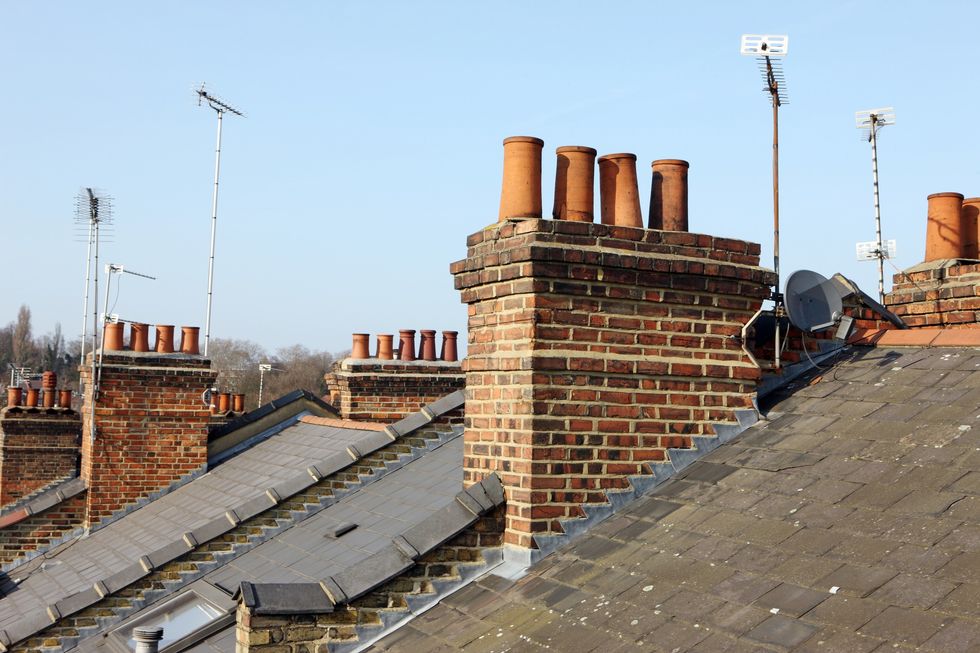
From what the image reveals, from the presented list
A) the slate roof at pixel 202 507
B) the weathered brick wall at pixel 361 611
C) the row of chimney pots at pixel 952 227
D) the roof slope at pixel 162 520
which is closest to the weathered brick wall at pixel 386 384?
the slate roof at pixel 202 507

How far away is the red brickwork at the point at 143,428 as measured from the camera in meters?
17.0

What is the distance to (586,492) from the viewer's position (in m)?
6.34

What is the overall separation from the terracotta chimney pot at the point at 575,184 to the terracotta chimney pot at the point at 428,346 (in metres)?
13.2

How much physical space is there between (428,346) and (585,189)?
13420mm

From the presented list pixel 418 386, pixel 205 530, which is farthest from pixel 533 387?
pixel 418 386

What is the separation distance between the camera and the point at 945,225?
8.84 metres

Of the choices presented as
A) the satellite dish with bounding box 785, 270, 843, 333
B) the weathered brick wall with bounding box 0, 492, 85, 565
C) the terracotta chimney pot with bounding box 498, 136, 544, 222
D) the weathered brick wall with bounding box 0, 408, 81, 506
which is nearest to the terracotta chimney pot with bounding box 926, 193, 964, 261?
the satellite dish with bounding box 785, 270, 843, 333

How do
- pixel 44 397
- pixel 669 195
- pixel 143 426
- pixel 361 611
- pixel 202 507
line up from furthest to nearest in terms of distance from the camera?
1. pixel 44 397
2. pixel 143 426
3. pixel 202 507
4. pixel 669 195
5. pixel 361 611

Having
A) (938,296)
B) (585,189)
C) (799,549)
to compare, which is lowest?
(799,549)

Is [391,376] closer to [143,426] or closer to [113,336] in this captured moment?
[143,426]

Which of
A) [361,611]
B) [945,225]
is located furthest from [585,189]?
A: [945,225]

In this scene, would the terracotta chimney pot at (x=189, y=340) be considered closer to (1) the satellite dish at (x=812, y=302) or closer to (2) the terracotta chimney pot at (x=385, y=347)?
(2) the terracotta chimney pot at (x=385, y=347)

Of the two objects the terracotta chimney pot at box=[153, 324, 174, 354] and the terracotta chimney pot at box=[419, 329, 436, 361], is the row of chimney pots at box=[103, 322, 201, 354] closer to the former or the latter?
the terracotta chimney pot at box=[153, 324, 174, 354]

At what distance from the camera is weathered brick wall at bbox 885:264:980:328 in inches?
333
